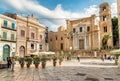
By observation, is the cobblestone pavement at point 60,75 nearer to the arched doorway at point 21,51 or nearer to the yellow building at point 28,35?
the arched doorway at point 21,51

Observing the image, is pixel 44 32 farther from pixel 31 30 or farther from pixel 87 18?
pixel 87 18

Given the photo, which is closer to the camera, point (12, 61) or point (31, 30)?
point (12, 61)

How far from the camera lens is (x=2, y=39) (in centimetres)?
2539

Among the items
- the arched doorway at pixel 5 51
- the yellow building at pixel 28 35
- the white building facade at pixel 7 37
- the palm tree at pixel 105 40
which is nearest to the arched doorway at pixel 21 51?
the yellow building at pixel 28 35

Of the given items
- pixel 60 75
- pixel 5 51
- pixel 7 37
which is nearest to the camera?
pixel 60 75

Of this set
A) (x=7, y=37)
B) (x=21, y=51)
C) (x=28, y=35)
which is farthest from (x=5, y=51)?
(x=28, y=35)

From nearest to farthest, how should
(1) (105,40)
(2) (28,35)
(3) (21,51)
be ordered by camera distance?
(3) (21,51), (2) (28,35), (1) (105,40)

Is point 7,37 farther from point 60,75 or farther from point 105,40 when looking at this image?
point 105,40

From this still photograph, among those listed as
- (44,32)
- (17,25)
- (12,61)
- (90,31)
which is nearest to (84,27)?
(90,31)

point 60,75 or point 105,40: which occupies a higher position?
point 105,40

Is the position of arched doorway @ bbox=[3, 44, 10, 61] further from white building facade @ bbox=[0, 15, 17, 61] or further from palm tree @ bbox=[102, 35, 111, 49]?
palm tree @ bbox=[102, 35, 111, 49]

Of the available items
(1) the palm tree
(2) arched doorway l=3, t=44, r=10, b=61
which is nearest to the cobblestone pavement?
(2) arched doorway l=3, t=44, r=10, b=61

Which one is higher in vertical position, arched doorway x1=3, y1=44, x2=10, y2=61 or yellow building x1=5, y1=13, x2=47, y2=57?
yellow building x1=5, y1=13, x2=47, y2=57

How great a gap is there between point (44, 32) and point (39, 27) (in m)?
2.70
